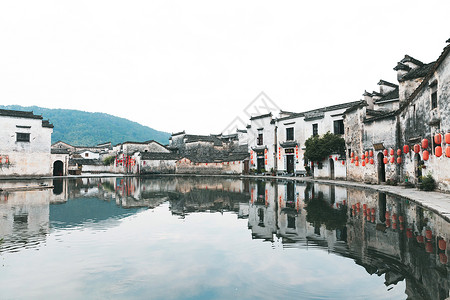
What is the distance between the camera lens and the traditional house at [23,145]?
27.8 m

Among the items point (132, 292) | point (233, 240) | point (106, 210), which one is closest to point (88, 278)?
point (132, 292)

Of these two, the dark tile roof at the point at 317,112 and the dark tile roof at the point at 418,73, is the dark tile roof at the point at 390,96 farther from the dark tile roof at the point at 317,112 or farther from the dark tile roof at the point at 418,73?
the dark tile roof at the point at 317,112

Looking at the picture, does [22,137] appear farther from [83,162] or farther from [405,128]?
[405,128]

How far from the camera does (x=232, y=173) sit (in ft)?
122

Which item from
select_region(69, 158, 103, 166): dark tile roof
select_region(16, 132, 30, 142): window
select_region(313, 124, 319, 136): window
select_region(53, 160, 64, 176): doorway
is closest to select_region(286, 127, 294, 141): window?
select_region(313, 124, 319, 136): window

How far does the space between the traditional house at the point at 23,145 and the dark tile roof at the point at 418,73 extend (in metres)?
32.6

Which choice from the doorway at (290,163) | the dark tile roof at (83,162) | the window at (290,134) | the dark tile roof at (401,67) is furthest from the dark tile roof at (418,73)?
the dark tile roof at (83,162)

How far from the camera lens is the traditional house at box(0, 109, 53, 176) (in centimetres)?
2778

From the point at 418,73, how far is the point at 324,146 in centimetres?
1012

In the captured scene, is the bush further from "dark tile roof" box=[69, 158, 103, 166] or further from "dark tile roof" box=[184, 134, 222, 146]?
"dark tile roof" box=[69, 158, 103, 166]

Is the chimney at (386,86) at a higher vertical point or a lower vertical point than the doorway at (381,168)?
higher

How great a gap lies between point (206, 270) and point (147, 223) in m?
3.90

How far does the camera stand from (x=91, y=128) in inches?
4668

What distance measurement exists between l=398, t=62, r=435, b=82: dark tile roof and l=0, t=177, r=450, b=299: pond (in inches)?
431
